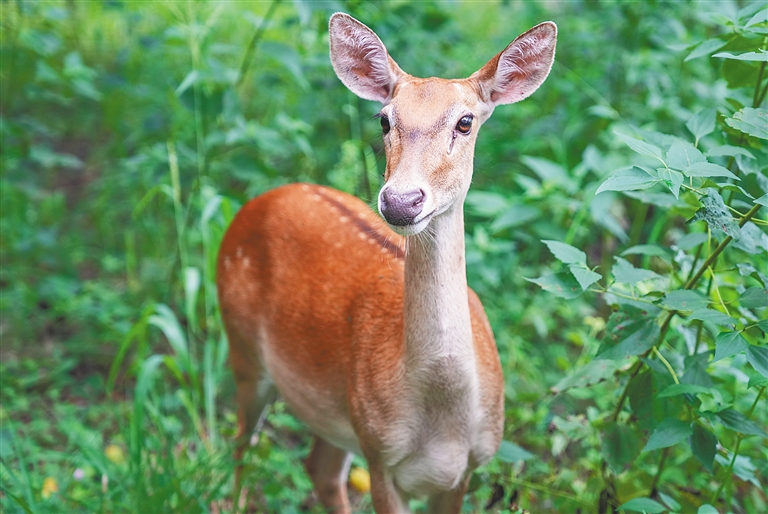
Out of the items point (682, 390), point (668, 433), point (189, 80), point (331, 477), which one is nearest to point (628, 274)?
point (682, 390)

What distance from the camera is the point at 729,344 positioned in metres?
2.19

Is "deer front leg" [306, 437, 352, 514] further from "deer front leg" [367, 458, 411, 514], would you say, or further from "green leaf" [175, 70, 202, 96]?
"green leaf" [175, 70, 202, 96]

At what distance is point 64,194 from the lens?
6.02m

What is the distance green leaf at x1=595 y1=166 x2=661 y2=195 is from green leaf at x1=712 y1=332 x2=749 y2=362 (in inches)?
18.7

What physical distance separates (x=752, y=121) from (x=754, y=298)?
50 cm

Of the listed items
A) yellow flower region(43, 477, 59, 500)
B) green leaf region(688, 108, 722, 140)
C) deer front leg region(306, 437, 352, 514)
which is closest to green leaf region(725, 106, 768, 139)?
green leaf region(688, 108, 722, 140)

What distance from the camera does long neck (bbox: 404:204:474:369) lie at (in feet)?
8.24

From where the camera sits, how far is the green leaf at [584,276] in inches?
93.5

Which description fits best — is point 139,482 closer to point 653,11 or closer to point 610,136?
point 610,136

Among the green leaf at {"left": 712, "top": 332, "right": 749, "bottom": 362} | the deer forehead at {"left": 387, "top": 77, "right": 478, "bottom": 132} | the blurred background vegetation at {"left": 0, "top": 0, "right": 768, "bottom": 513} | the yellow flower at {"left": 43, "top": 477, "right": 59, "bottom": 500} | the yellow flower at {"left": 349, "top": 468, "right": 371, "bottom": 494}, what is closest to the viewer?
the green leaf at {"left": 712, "top": 332, "right": 749, "bottom": 362}

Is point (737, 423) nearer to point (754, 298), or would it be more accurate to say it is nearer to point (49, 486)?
point (754, 298)

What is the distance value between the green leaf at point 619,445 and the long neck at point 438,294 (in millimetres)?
648

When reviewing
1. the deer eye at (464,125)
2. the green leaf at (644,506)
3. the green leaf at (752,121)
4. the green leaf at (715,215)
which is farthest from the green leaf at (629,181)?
the green leaf at (644,506)

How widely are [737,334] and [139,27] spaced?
5.81 meters
